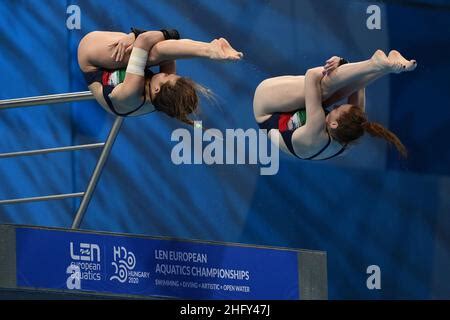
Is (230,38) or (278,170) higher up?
(230,38)

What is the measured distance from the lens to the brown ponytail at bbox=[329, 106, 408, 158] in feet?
21.0

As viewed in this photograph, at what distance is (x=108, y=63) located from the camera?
712 cm

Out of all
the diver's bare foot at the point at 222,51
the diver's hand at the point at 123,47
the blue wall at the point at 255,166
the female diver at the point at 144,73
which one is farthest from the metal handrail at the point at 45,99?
the diver's bare foot at the point at 222,51

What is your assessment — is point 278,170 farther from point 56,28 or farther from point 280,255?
point 56,28

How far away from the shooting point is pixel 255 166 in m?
7.65

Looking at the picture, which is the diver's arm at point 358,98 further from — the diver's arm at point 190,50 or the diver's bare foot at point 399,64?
the diver's arm at point 190,50

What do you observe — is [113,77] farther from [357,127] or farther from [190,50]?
[357,127]

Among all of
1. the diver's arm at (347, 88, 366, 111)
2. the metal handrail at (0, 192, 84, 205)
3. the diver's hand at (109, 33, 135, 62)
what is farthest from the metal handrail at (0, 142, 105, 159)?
the diver's arm at (347, 88, 366, 111)

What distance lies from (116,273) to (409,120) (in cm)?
186

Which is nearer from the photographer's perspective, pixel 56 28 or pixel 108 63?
pixel 108 63

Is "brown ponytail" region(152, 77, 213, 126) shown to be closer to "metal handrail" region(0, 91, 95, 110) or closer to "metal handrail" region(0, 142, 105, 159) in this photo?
"metal handrail" region(0, 91, 95, 110)

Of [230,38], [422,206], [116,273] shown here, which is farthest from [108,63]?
[422,206]

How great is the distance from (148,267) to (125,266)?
135 mm

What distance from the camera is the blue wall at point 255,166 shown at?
7.36m
